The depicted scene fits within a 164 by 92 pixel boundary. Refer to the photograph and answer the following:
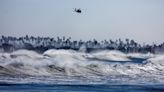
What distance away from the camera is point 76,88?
155 feet

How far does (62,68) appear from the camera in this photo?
247 feet

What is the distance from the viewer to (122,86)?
1969 inches

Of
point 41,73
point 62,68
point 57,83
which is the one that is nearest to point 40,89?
point 57,83

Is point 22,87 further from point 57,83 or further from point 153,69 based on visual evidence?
point 153,69

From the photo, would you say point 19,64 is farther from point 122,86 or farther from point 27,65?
point 122,86

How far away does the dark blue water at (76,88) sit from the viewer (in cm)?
4525

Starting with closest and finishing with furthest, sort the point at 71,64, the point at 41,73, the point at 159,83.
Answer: the point at 159,83
the point at 41,73
the point at 71,64

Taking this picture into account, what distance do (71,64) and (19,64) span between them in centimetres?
881

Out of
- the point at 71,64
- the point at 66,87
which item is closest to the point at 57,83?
the point at 66,87

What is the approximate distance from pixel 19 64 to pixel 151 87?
30761mm

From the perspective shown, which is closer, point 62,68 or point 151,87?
point 151,87

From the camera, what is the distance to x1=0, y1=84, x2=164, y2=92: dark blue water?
45250mm

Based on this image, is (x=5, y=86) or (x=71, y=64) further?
(x=71, y=64)

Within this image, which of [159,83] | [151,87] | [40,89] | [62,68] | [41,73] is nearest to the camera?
[40,89]
